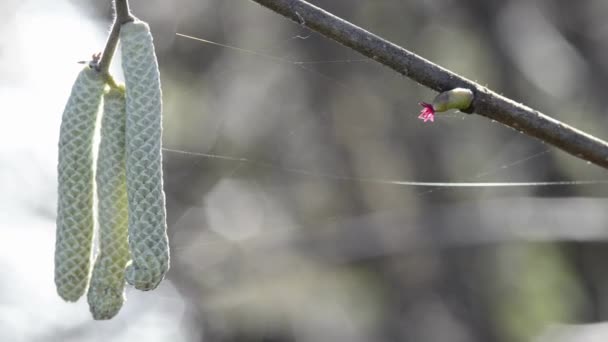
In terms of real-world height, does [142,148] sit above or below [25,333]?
above

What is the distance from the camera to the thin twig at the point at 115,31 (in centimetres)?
130

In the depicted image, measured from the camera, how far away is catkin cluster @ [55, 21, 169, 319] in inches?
48.9

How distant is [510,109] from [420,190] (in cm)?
426

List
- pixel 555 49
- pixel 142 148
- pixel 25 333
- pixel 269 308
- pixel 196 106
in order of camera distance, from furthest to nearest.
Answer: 1. pixel 555 49
2. pixel 196 106
3. pixel 269 308
4. pixel 25 333
5. pixel 142 148

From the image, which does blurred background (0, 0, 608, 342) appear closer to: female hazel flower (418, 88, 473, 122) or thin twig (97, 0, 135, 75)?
thin twig (97, 0, 135, 75)

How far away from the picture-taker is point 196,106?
5547 mm

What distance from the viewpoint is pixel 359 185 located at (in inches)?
218

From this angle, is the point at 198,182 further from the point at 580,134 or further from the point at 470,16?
the point at 580,134

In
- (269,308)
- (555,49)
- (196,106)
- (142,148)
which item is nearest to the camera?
(142,148)

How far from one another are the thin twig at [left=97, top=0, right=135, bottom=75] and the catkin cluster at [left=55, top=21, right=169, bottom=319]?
0.04 ft

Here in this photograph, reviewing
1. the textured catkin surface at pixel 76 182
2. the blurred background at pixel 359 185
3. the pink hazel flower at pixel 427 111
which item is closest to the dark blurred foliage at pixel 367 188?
the blurred background at pixel 359 185

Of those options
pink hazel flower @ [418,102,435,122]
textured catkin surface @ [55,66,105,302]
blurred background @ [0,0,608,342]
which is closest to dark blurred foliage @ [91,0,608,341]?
blurred background @ [0,0,608,342]

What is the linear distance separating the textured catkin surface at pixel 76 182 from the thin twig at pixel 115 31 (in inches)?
0.7

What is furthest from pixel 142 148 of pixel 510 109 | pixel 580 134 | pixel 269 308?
pixel 269 308
